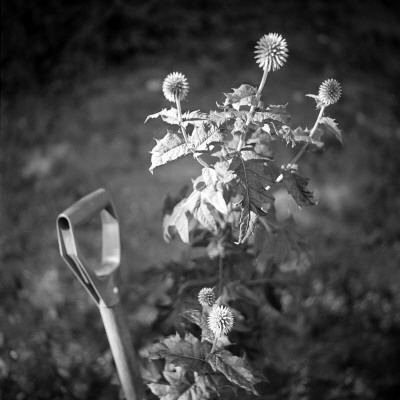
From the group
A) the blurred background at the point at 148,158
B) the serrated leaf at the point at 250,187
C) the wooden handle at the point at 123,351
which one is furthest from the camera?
the blurred background at the point at 148,158

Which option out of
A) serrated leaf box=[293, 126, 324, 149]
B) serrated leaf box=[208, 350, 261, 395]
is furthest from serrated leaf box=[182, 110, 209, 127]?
serrated leaf box=[208, 350, 261, 395]

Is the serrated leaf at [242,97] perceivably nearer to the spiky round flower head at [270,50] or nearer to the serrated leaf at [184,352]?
the spiky round flower head at [270,50]

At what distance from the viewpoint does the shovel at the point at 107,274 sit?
1.22 meters

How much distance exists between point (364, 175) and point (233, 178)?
2389 millimetres

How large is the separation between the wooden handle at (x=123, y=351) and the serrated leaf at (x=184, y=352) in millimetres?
169

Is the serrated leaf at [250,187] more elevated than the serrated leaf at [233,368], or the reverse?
the serrated leaf at [250,187]

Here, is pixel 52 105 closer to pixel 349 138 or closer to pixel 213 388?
pixel 349 138

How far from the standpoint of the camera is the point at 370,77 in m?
3.76

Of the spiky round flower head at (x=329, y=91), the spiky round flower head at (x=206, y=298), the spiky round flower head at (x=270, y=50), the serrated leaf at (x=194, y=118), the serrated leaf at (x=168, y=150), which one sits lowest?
the spiky round flower head at (x=206, y=298)

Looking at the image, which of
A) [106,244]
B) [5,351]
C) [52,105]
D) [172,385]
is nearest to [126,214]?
[52,105]

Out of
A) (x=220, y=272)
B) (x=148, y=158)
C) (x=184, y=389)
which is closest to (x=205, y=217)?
(x=220, y=272)

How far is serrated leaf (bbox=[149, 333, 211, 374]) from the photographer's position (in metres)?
1.18

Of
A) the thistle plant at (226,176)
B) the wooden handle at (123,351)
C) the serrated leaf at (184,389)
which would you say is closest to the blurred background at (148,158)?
the wooden handle at (123,351)

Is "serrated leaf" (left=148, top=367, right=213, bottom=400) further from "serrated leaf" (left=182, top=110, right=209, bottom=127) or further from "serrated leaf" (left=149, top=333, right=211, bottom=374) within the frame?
"serrated leaf" (left=182, top=110, right=209, bottom=127)
